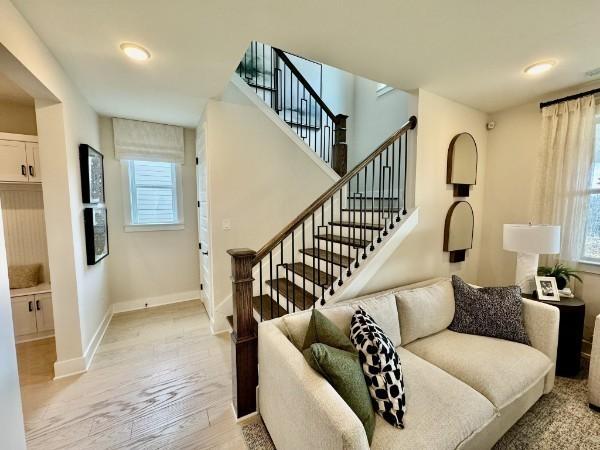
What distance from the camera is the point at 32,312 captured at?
9.18ft

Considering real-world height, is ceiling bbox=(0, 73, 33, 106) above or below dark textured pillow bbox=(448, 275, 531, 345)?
above

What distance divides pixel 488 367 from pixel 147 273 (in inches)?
154

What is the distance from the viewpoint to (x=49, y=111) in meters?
2.09

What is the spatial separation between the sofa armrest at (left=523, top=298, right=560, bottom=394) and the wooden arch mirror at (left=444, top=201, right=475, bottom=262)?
37.3 inches

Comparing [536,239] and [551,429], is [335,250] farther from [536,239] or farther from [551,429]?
[551,429]

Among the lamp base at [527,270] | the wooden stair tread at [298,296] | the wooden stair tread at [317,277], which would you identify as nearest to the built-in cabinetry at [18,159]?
the wooden stair tread at [298,296]

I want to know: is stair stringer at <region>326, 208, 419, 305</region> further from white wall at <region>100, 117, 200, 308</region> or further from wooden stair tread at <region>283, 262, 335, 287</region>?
white wall at <region>100, 117, 200, 308</region>

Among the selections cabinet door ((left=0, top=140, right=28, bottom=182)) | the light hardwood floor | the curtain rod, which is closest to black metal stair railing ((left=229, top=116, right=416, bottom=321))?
the light hardwood floor

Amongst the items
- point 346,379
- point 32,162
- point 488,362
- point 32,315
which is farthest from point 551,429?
point 32,162

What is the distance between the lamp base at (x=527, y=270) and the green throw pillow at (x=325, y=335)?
6.45 ft

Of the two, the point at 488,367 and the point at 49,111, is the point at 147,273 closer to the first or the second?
the point at 49,111

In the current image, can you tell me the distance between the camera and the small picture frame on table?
90.0 inches

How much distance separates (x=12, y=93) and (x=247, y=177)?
2.31m

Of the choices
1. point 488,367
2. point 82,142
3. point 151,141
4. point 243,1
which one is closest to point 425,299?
point 488,367
